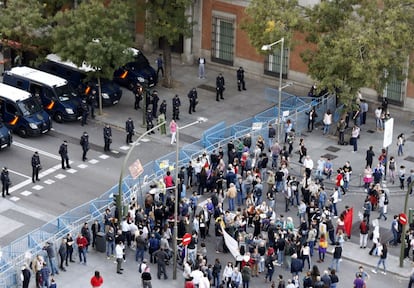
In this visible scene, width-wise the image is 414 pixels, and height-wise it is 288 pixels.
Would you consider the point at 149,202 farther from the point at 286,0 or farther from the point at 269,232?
the point at 286,0

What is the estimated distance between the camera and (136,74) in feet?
189

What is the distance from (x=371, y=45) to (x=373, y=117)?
26.0 feet

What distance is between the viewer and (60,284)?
38.8 metres

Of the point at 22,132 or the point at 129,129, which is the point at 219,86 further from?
the point at 22,132

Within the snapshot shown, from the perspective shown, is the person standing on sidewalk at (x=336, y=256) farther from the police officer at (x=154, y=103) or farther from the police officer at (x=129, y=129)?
the police officer at (x=154, y=103)

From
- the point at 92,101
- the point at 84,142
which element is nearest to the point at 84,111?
the point at 92,101

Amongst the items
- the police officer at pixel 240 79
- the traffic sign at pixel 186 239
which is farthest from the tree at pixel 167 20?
the traffic sign at pixel 186 239

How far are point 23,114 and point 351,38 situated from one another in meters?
16.5

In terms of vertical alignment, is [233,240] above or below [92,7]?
below

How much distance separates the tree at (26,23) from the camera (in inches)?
2172

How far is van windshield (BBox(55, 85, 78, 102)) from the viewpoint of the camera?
53.4m

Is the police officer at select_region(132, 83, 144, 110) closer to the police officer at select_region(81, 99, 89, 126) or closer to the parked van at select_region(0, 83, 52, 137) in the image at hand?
the police officer at select_region(81, 99, 89, 126)

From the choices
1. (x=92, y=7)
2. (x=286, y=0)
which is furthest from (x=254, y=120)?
(x=92, y=7)

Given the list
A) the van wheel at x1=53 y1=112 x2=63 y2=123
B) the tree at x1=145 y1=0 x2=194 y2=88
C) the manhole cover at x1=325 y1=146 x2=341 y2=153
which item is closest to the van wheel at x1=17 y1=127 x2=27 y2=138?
the van wheel at x1=53 y1=112 x2=63 y2=123
